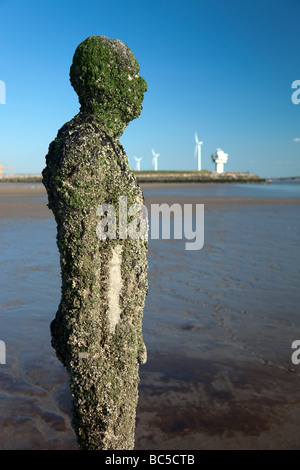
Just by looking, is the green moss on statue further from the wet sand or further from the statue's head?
the wet sand

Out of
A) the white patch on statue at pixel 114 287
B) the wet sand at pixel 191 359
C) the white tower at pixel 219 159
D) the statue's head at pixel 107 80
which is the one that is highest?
the white tower at pixel 219 159

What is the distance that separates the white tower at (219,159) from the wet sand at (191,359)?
116461 millimetres

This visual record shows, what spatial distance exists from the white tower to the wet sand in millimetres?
116461

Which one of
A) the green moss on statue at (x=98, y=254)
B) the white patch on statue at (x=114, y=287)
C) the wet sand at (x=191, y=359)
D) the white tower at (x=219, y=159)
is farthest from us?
the white tower at (x=219, y=159)

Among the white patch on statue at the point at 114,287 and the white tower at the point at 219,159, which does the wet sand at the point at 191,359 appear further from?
the white tower at the point at 219,159

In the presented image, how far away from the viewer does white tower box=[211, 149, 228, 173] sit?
124000mm

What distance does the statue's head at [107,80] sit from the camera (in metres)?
2.67

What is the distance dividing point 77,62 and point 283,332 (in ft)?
18.3

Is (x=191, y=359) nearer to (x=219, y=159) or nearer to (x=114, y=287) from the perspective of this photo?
(x=114, y=287)

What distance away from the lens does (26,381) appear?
5.25 m

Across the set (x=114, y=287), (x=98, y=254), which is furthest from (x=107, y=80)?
(x=114, y=287)

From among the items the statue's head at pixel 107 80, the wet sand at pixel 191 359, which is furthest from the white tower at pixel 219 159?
the statue's head at pixel 107 80

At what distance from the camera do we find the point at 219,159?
124 m
